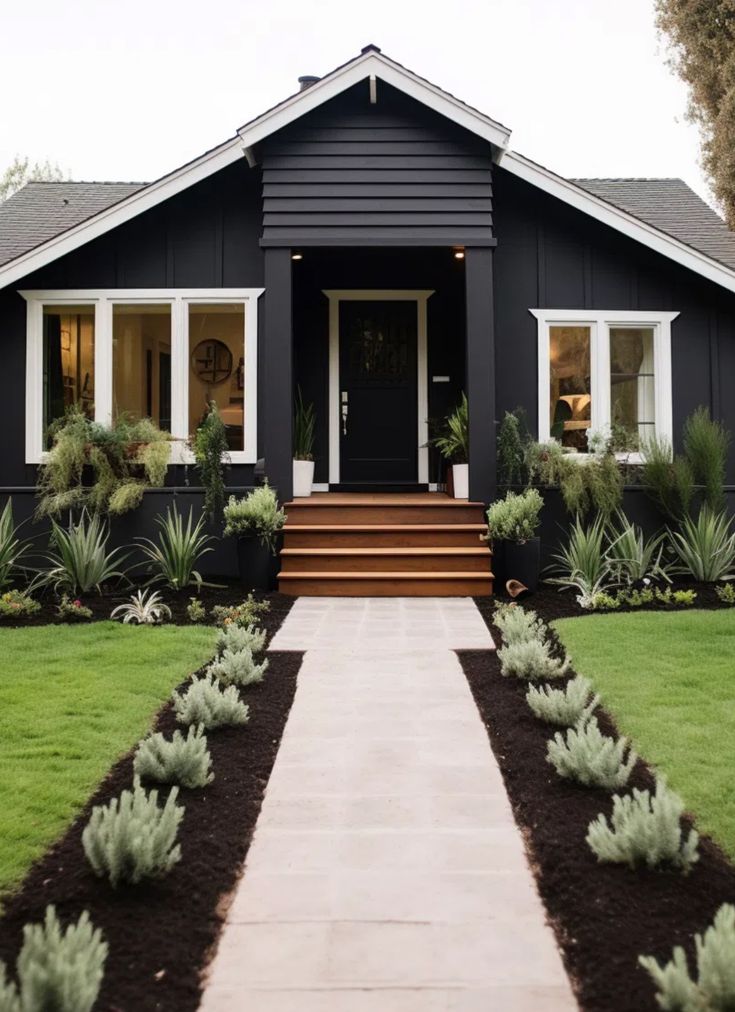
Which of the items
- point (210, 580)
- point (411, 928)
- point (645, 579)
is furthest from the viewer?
point (210, 580)

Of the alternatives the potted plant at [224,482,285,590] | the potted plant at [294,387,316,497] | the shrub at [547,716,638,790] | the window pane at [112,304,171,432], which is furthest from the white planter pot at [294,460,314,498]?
the shrub at [547,716,638,790]

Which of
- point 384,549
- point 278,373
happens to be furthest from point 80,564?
point 384,549

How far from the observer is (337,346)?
1032cm

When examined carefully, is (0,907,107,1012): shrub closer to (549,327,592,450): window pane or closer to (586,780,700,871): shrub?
(586,780,700,871): shrub

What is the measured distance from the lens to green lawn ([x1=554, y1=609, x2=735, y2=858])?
3.27 meters

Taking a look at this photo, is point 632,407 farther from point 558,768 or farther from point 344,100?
point 558,768

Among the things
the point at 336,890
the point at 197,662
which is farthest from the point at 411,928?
the point at 197,662

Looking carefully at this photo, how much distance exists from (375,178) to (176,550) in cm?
398

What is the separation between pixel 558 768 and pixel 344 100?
23.1ft

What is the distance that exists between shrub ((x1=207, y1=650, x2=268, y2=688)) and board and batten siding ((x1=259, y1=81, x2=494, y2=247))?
4860 millimetres

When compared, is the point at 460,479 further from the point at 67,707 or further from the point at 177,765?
the point at 177,765

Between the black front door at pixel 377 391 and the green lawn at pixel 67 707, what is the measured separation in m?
4.69

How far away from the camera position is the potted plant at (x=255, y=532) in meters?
7.41

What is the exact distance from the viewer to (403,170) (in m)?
8.35
